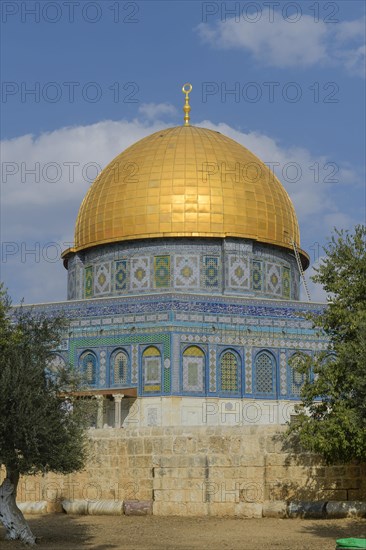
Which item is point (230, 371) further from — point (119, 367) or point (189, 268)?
point (189, 268)

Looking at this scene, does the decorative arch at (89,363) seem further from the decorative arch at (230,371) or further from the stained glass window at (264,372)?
the stained glass window at (264,372)

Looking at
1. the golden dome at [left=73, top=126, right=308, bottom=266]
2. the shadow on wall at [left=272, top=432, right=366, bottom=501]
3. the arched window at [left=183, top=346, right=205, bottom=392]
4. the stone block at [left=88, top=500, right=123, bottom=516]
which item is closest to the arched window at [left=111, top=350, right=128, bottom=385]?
the arched window at [left=183, top=346, right=205, bottom=392]

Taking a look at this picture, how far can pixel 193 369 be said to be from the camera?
91.5 feet

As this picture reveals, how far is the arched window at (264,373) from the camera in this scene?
93.7ft

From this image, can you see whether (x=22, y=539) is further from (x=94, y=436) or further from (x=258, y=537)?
(x=94, y=436)

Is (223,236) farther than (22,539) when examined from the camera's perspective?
Yes

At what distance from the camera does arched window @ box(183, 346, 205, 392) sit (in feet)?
90.8

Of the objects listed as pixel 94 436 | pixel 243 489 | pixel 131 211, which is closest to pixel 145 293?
pixel 131 211

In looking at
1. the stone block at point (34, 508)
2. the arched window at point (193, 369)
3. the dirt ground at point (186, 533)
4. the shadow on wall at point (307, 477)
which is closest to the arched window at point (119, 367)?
→ the arched window at point (193, 369)

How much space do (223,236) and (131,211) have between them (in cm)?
316

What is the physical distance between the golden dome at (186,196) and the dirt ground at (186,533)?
571 inches

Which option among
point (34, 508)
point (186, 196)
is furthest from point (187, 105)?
point (34, 508)

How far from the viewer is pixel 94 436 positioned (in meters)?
19.8

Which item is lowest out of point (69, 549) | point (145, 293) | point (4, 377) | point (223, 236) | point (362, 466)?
point (69, 549)
